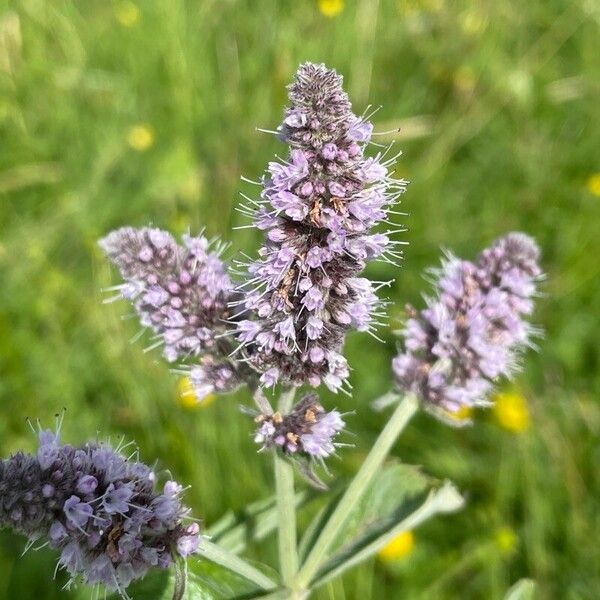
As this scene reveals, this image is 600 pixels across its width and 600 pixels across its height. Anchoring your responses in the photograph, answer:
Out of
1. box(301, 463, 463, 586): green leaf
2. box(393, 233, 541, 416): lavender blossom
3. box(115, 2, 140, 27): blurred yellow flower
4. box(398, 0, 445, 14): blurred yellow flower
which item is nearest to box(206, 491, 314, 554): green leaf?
box(301, 463, 463, 586): green leaf

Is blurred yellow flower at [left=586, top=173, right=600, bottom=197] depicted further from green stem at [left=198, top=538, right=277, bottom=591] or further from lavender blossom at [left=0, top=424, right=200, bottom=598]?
lavender blossom at [left=0, top=424, right=200, bottom=598]

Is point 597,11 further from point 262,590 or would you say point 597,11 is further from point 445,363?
point 262,590

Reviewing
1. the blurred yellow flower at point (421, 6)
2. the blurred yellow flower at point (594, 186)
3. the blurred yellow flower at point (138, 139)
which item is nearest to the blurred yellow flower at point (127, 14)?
the blurred yellow flower at point (138, 139)

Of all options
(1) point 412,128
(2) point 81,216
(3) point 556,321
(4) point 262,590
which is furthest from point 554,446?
(2) point 81,216

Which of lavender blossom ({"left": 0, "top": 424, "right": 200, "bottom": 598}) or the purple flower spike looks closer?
lavender blossom ({"left": 0, "top": 424, "right": 200, "bottom": 598})

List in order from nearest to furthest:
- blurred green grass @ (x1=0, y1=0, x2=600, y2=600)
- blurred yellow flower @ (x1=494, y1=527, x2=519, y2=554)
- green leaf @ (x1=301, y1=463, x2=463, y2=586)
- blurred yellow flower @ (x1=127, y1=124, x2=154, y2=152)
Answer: green leaf @ (x1=301, y1=463, x2=463, y2=586) → blurred yellow flower @ (x1=494, y1=527, x2=519, y2=554) → blurred green grass @ (x1=0, y1=0, x2=600, y2=600) → blurred yellow flower @ (x1=127, y1=124, x2=154, y2=152)
